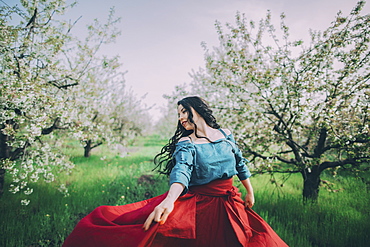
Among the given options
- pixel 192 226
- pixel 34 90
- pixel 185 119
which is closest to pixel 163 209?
pixel 192 226

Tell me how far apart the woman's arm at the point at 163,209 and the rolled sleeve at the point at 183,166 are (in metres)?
0.06

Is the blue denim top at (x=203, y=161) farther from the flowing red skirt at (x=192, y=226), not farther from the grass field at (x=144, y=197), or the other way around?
the grass field at (x=144, y=197)

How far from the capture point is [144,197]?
15.9 feet

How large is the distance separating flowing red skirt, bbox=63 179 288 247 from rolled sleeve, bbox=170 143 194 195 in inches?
8.6

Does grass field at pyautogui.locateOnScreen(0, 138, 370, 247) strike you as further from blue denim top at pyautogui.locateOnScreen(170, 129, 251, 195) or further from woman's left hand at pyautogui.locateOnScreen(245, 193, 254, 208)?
blue denim top at pyautogui.locateOnScreen(170, 129, 251, 195)

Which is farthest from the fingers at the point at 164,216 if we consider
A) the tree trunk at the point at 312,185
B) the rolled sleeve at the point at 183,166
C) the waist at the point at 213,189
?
the tree trunk at the point at 312,185

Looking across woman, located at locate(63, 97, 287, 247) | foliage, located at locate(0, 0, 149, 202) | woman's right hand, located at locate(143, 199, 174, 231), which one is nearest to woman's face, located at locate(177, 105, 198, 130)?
woman, located at locate(63, 97, 287, 247)

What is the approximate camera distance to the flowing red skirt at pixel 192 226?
1394 mm

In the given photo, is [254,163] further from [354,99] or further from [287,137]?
[354,99]

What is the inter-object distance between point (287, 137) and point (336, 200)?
1945 millimetres

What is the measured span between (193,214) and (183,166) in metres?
0.40

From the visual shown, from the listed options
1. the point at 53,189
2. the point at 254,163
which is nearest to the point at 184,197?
the point at 254,163

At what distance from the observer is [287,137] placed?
3.71 meters

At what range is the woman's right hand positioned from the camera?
1227 millimetres
